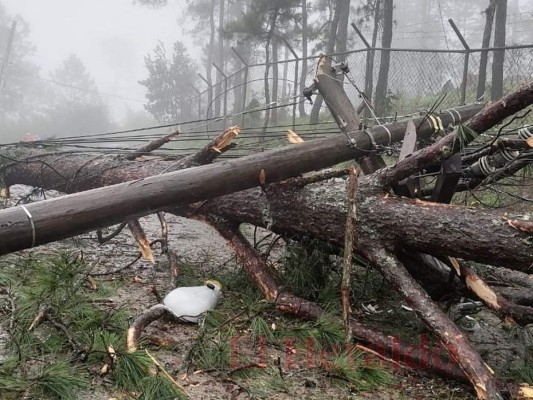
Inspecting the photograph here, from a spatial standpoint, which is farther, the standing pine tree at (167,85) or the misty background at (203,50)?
the standing pine tree at (167,85)

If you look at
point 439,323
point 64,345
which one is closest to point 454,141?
point 439,323

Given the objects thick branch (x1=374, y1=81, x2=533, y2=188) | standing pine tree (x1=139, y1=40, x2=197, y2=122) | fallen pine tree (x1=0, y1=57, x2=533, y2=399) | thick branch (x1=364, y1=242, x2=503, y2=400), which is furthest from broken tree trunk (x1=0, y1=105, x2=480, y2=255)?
standing pine tree (x1=139, y1=40, x2=197, y2=122)

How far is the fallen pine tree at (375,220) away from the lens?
9.28 ft

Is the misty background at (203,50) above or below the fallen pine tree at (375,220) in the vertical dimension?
above

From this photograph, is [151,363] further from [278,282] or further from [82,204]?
[278,282]

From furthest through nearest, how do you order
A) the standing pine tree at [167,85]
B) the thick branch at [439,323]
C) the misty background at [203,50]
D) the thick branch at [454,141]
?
the standing pine tree at [167,85] < the misty background at [203,50] < the thick branch at [454,141] < the thick branch at [439,323]

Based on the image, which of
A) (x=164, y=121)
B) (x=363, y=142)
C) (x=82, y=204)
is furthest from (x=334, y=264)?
(x=164, y=121)

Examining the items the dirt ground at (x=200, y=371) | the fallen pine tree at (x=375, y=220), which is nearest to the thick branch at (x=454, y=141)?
the fallen pine tree at (x=375, y=220)

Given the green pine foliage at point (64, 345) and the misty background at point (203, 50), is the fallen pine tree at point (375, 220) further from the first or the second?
the misty background at point (203, 50)

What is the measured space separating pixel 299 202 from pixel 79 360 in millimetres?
1949

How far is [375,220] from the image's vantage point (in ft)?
11.1

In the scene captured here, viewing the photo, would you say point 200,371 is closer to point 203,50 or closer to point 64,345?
point 64,345

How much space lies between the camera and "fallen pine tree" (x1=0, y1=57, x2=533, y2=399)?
9.28 ft

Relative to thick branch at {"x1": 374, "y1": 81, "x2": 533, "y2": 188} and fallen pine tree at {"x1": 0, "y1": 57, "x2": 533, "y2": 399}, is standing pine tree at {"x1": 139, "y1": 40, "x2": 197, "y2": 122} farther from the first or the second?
thick branch at {"x1": 374, "y1": 81, "x2": 533, "y2": 188}
